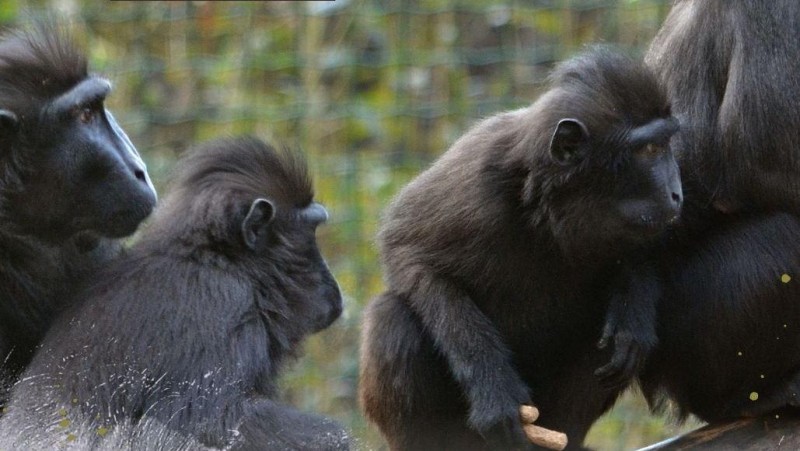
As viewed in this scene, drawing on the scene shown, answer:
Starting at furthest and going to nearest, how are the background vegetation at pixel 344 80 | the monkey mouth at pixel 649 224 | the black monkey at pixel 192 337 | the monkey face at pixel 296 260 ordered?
1. the background vegetation at pixel 344 80
2. the monkey face at pixel 296 260
3. the monkey mouth at pixel 649 224
4. the black monkey at pixel 192 337

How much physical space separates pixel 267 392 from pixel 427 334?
2.17ft

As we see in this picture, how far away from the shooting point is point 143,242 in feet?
18.9

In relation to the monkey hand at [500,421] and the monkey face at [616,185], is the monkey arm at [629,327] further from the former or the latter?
the monkey hand at [500,421]

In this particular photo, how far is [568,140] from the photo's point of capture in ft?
17.9

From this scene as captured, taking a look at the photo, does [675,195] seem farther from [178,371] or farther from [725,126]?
[178,371]

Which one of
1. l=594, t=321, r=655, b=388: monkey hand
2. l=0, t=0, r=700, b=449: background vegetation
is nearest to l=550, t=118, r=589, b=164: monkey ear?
l=594, t=321, r=655, b=388: monkey hand

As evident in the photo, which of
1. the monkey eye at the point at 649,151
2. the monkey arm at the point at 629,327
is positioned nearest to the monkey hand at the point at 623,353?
the monkey arm at the point at 629,327

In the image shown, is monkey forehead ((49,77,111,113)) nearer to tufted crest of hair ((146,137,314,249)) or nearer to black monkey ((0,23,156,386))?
black monkey ((0,23,156,386))

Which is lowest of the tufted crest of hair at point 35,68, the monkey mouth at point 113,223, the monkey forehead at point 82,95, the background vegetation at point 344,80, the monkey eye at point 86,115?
the background vegetation at point 344,80

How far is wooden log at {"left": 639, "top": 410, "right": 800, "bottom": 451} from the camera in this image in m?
5.64

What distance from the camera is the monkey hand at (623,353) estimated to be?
5.45m

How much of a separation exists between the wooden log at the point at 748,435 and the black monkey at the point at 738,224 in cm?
7

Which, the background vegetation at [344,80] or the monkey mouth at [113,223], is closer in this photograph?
the monkey mouth at [113,223]

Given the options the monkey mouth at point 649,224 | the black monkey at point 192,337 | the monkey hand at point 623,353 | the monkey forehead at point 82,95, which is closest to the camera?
the black monkey at point 192,337
